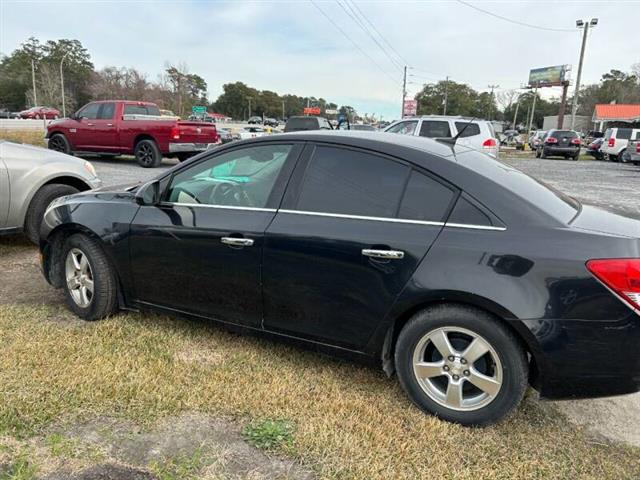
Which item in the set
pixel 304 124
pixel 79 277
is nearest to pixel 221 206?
pixel 79 277

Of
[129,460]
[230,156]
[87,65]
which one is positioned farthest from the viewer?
[87,65]

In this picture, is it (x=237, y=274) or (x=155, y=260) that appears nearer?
(x=237, y=274)

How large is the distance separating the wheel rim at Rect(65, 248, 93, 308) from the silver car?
1861 millimetres

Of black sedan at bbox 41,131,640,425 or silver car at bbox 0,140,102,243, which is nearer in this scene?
black sedan at bbox 41,131,640,425

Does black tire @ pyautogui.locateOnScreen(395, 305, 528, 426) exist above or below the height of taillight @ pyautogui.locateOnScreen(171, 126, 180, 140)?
below

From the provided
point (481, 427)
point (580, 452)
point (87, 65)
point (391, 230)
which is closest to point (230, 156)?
point (391, 230)

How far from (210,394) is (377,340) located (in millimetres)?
1030

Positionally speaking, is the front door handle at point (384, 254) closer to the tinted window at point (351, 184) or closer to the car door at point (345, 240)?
the car door at point (345, 240)

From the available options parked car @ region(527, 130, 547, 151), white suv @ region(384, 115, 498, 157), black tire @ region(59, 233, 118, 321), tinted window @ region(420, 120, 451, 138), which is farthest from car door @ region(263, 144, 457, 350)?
parked car @ region(527, 130, 547, 151)

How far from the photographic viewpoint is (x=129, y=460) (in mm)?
2346

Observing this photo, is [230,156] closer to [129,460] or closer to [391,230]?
[391,230]

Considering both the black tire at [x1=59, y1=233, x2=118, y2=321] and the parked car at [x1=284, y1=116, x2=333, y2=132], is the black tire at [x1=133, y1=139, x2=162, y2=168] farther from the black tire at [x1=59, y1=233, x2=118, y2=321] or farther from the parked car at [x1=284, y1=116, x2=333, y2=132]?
the black tire at [x1=59, y1=233, x2=118, y2=321]

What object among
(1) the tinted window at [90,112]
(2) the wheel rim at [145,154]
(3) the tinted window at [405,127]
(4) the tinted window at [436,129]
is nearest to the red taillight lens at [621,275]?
(4) the tinted window at [436,129]

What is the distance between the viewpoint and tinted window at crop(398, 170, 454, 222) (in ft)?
8.59
